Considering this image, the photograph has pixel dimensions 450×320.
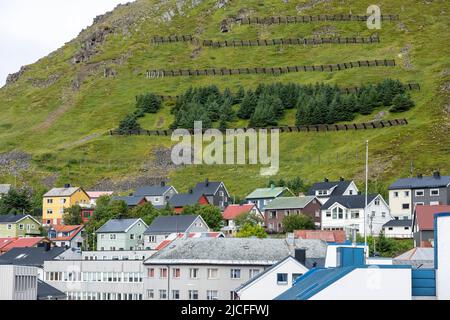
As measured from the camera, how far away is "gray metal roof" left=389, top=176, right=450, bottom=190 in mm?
117581

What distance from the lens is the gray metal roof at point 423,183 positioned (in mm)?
117581

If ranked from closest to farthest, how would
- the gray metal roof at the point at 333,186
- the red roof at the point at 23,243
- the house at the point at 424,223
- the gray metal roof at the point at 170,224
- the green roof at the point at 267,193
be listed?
the house at the point at 424,223 < the gray metal roof at the point at 170,224 < the red roof at the point at 23,243 < the gray metal roof at the point at 333,186 < the green roof at the point at 267,193

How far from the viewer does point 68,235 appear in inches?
5064

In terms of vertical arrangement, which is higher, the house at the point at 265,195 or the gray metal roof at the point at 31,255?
the house at the point at 265,195

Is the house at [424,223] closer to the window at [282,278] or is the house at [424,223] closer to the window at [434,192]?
the window at [434,192]

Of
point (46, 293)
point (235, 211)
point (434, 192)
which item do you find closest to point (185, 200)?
point (235, 211)

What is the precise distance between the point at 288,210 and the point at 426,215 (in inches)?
1313

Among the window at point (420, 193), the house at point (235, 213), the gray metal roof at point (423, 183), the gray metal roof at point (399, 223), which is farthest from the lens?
the house at point (235, 213)

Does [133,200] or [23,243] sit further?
[133,200]

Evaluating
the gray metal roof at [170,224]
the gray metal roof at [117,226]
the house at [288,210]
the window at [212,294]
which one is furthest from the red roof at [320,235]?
the window at [212,294]

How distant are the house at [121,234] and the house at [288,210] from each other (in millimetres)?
16997

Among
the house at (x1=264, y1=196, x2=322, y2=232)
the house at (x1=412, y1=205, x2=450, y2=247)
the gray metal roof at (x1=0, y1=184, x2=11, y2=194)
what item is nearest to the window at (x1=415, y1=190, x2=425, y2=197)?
the house at (x1=264, y1=196, x2=322, y2=232)

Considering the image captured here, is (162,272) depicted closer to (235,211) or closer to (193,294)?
(193,294)
